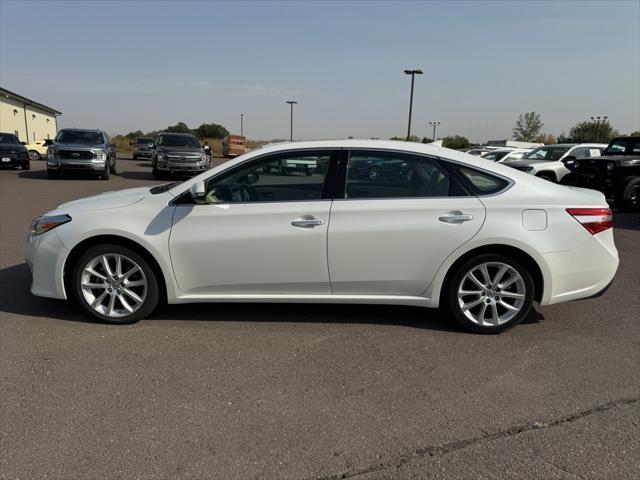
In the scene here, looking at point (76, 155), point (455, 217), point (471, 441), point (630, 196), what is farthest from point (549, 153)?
point (76, 155)

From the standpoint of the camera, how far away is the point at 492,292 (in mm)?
4297

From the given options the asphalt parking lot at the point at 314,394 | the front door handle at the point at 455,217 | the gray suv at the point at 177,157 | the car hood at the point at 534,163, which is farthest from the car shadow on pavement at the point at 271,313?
the gray suv at the point at 177,157

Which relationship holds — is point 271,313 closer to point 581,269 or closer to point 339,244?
point 339,244

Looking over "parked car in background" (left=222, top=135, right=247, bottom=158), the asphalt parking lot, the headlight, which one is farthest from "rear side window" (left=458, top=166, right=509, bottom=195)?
"parked car in background" (left=222, top=135, right=247, bottom=158)

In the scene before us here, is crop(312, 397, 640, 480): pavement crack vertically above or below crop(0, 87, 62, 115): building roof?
below

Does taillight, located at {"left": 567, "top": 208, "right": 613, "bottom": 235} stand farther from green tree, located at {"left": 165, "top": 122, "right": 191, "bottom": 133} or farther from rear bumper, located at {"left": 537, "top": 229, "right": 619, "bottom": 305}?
green tree, located at {"left": 165, "top": 122, "right": 191, "bottom": 133}

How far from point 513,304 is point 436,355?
36.1 inches

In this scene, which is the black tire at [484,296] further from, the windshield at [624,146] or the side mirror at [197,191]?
the windshield at [624,146]

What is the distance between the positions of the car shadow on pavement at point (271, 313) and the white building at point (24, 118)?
1596 inches

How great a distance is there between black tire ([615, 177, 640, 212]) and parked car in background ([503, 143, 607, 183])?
2.72 meters

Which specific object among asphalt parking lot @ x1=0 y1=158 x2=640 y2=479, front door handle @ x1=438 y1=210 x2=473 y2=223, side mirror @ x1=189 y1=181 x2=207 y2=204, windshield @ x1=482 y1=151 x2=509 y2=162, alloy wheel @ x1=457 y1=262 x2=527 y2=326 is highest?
windshield @ x1=482 y1=151 x2=509 y2=162

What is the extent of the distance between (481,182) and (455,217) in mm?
407

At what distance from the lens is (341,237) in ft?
13.6

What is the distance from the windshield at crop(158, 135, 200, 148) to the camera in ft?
65.6
